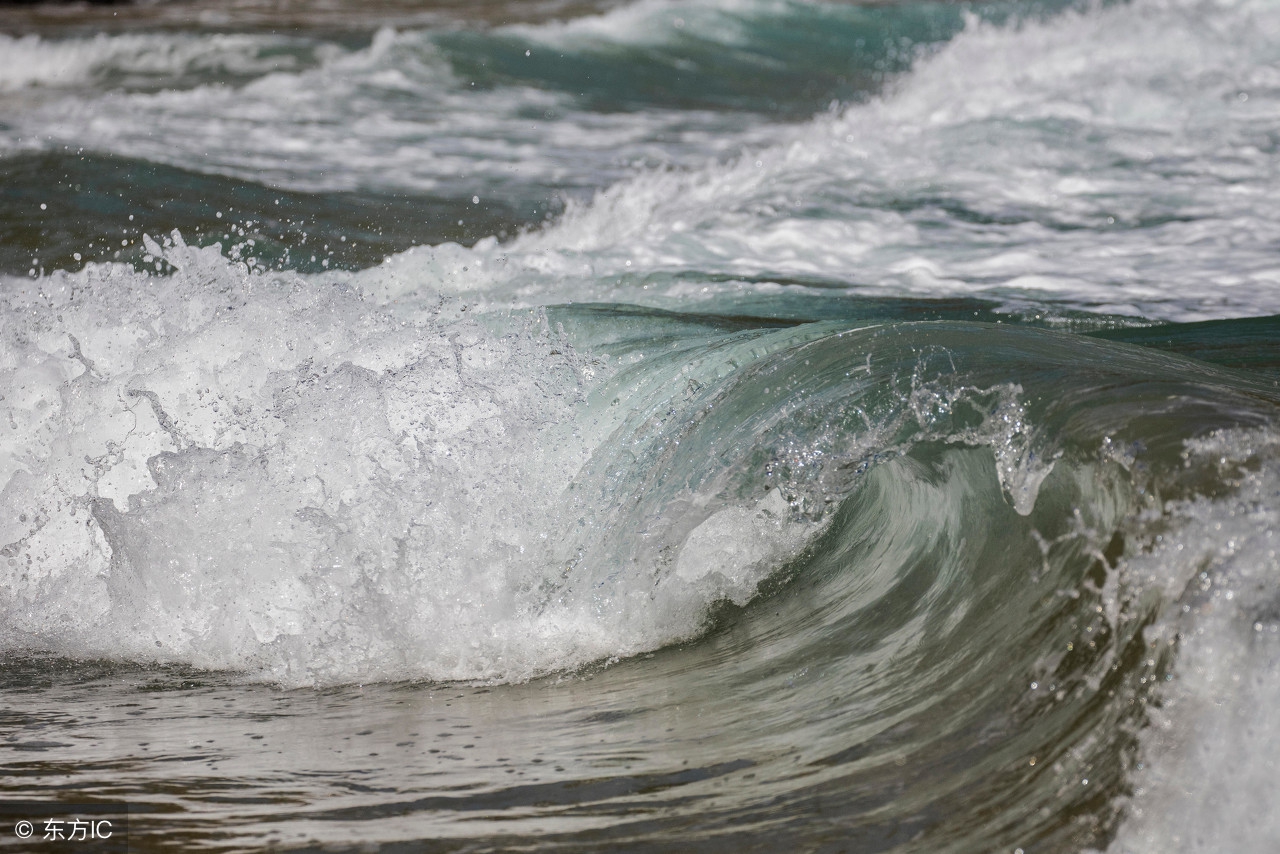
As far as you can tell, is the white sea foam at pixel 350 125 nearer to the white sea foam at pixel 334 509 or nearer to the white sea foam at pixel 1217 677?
the white sea foam at pixel 334 509

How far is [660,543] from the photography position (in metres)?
3.29

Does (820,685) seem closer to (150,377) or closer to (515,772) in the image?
(515,772)

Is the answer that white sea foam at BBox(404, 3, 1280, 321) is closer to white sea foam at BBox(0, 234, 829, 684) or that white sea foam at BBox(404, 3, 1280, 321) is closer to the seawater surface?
the seawater surface

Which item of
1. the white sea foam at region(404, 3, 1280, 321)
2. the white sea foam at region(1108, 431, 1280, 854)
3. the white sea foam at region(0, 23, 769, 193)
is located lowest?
the white sea foam at region(1108, 431, 1280, 854)

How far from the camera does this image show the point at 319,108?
→ 32.1 feet

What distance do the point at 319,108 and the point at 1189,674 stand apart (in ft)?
28.2

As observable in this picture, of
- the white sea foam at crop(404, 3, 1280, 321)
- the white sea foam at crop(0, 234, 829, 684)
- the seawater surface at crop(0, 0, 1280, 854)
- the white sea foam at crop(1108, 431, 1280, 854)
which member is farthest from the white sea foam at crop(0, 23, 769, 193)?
the white sea foam at crop(1108, 431, 1280, 854)

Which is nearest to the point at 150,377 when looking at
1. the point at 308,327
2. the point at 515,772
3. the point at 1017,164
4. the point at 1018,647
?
the point at 308,327

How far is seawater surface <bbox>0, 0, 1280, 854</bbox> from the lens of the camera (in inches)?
94.5

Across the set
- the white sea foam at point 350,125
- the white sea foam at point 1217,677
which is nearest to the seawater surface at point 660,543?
the white sea foam at point 1217,677

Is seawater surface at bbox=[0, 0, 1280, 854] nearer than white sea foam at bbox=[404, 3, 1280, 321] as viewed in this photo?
Yes

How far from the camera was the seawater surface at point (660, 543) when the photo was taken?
2400 millimetres

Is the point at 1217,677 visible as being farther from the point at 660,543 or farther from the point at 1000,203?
the point at 1000,203

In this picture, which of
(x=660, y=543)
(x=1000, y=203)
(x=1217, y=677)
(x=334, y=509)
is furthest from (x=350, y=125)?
(x=1217, y=677)
